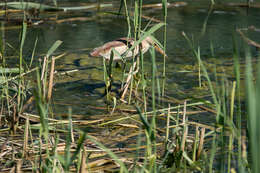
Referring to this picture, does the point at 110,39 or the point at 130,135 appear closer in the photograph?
the point at 130,135

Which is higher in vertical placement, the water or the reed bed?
the water

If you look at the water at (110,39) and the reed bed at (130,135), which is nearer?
the reed bed at (130,135)

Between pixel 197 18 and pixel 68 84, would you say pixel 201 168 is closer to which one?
pixel 68 84

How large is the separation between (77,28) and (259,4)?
287 centimetres

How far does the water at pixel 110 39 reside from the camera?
3256mm

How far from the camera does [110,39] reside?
4.87m

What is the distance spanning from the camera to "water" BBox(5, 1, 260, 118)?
3256 millimetres

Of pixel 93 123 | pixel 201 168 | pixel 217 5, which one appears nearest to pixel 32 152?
pixel 93 123

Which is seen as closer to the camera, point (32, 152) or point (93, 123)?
point (32, 152)

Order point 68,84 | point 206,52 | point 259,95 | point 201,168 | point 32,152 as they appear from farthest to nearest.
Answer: point 206,52, point 68,84, point 32,152, point 201,168, point 259,95

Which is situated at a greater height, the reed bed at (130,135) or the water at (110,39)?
the water at (110,39)

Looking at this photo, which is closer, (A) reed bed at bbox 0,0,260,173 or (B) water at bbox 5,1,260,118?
(A) reed bed at bbox 0,0,260,173

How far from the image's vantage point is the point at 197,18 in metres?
5.92

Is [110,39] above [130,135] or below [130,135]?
above
